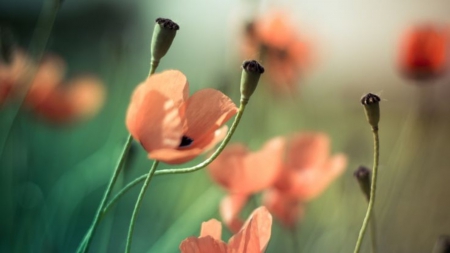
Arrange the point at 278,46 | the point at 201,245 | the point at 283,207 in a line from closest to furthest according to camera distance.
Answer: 1. the point at 201,245
2. the point at 283,207
3. the point at 278,46

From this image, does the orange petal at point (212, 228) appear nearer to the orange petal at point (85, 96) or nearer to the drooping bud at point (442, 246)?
the drooping bud at point (442, 246)

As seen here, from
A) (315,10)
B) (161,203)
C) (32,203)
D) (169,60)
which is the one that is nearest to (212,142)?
(32,203)

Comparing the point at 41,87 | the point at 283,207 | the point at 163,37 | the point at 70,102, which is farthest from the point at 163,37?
the point at 70,102

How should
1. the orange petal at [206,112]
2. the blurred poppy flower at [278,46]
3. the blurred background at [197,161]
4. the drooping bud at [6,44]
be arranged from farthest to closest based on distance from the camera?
the blurred poppy flower at [278,46] < the blurred background at [197,161] < the drooping bud at [6,44] < the orange petal at [206,112]

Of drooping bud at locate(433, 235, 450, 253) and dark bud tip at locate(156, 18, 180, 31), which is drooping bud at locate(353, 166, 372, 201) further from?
dark bud tip at locate(156, 18, 180, 31)

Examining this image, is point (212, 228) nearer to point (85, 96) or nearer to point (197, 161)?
point (85, 96)

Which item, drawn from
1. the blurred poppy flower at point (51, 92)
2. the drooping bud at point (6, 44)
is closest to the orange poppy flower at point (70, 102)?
the blurred poppy flower at point (51, 92)
